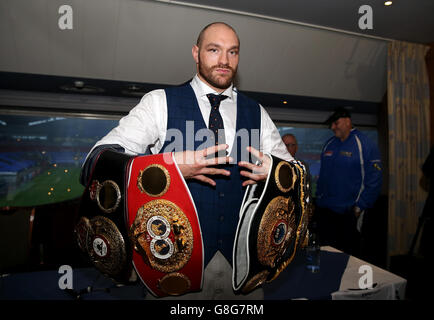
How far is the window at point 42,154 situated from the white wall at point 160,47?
0.74m

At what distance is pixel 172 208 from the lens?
505 millimetres

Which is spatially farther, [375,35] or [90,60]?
[375,35]

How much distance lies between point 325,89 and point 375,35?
26.3 inches

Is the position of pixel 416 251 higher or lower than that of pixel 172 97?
lower

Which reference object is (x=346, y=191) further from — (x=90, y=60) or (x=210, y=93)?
(x=90, y=60)

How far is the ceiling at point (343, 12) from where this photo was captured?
2033 mm

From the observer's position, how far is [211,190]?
2.37ft

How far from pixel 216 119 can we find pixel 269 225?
0.35 m

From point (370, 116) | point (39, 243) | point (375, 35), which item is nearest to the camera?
point (39, 243)

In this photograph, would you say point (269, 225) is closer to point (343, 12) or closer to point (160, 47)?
point (160, 47)

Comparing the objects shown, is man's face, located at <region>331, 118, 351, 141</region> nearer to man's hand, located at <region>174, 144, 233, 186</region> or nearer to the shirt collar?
the shirt collar
